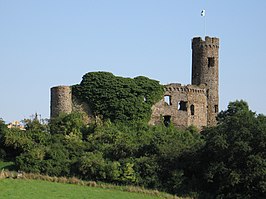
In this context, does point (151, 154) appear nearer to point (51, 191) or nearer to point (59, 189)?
point (59, 189)

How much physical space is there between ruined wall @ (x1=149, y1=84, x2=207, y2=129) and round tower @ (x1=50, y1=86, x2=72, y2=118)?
7.19 meters

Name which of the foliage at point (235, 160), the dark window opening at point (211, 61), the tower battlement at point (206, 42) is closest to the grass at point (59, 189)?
the foliage at point (235, 160)

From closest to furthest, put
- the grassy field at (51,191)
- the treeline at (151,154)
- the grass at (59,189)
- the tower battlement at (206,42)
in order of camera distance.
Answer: the grassy field at (51,191) → the grass at (59,189) → the treeline at (151,154) → the tower battlement at (206,42)

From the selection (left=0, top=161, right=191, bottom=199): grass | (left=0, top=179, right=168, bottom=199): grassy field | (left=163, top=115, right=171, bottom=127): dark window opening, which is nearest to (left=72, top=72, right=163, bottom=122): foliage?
(left=163, top=115, right=171, bottom=127): dark window opening

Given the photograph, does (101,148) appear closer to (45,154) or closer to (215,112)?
(45,154)

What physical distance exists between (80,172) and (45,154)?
12.2 ft

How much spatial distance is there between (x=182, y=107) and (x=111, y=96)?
794 cm

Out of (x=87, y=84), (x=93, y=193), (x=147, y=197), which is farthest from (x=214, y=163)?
(x=87, y=84)

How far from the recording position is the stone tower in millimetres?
62375

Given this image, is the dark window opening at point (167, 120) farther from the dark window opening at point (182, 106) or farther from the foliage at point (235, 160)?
the foliage at point (235, 160)

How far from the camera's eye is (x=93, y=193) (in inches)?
1593

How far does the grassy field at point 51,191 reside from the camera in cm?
3847

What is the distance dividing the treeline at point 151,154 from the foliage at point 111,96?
1.52 metres

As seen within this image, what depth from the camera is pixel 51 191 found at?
4016cm
